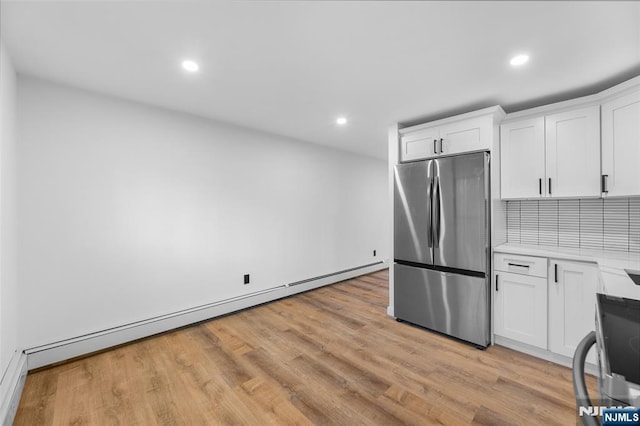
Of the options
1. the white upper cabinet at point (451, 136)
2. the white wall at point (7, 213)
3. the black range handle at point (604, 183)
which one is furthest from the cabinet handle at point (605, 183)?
the white wall at point (7, 213)

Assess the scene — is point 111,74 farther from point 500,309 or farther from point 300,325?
point 500,309

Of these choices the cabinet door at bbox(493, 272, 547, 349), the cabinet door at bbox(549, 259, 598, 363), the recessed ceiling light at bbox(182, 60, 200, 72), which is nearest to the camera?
the recessed ceiling light at bbox(182, 60, 200, 72)

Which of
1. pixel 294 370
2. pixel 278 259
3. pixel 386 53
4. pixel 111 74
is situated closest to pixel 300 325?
pixel 294 370

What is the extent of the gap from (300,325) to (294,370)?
2.74ft

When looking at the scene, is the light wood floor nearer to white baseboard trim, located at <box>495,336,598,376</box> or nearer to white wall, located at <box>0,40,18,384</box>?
white baseboard trim, located at <box>495,336,598,376</box>

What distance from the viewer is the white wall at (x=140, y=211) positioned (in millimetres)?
2193

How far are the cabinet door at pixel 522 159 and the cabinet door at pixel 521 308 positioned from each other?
833mm

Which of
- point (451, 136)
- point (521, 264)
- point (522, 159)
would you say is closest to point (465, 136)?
point (451, 136)

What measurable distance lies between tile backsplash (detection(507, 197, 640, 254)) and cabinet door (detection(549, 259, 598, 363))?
60 centimetres

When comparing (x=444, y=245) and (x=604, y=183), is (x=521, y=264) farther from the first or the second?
(x=604, y=183)

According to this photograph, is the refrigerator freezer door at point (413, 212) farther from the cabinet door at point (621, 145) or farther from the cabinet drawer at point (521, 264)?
the cabinet door at point (621, 145)

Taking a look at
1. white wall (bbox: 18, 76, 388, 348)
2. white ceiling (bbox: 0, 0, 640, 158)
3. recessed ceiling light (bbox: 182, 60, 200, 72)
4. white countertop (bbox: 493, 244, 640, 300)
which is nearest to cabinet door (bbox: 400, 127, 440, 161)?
white ceiling (bbox: 0, 0, 640, 158)

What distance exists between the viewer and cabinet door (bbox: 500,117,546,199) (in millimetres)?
2498

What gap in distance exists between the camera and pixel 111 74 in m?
2.10
